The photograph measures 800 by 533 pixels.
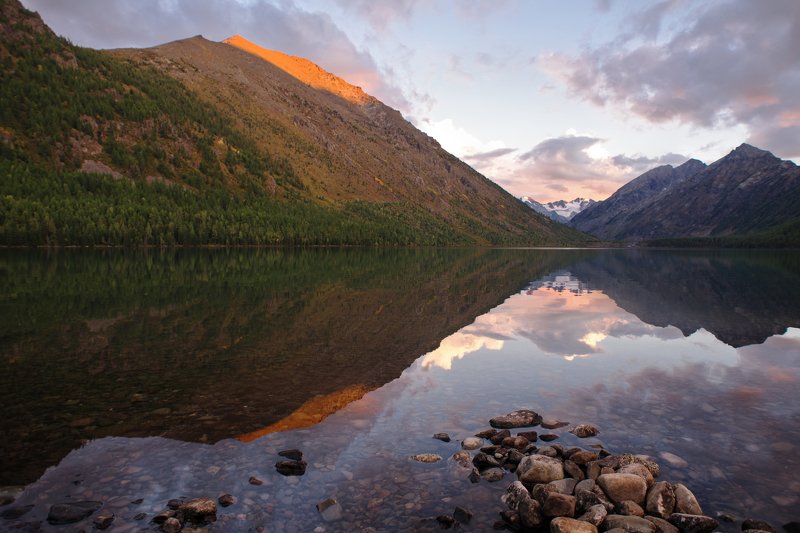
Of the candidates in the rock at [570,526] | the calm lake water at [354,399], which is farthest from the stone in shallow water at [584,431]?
the rock at [570,526]

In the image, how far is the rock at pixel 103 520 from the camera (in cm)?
872

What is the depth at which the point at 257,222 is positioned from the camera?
193750 millimetres

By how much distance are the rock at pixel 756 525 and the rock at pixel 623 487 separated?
69.9 inches

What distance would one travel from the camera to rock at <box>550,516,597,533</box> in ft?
29.0

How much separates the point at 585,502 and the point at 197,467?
9040 mm

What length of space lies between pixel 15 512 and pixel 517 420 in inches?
500

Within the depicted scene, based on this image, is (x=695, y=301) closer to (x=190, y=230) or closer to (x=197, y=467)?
(x=197, y=467)

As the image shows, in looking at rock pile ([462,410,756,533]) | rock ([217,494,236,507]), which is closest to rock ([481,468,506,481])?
rock pile ([462,410,756,533])

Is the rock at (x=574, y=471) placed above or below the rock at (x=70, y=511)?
above

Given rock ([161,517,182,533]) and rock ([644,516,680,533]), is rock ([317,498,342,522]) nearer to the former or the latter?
rock ([161,517,182,533])

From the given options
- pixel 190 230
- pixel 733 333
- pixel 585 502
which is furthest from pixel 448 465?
pixel 190 230

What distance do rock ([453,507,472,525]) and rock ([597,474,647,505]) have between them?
3.25 meters

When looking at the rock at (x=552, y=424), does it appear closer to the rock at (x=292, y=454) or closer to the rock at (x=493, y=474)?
the rock at (x=493, y=474)

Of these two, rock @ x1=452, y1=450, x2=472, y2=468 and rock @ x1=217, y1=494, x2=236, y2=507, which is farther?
rock @ x1=452, y1=450, x2=472, y2=468
